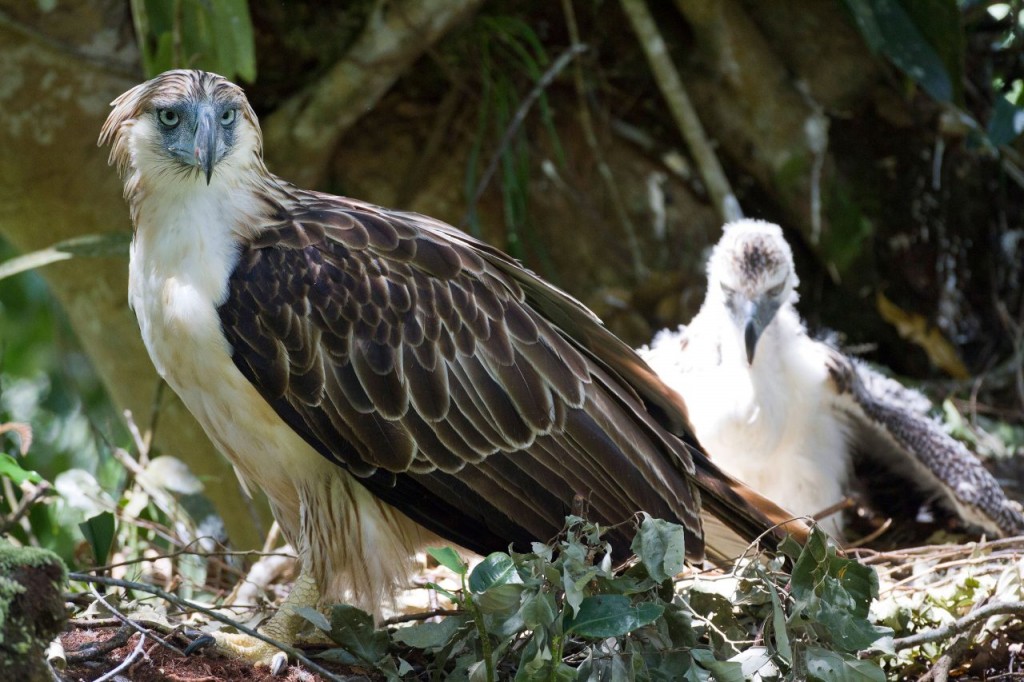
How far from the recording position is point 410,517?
133 inches

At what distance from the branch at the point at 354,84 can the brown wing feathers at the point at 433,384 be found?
1.94m

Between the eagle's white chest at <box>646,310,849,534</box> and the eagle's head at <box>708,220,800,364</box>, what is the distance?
0.33 feet

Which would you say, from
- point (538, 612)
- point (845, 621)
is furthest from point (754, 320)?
point (538, 612)

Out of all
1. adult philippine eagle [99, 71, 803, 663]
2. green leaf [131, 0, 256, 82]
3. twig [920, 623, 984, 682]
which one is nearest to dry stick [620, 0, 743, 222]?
green leaf [131, 0, 256, 82]

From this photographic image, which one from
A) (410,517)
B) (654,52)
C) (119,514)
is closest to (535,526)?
(410,517)

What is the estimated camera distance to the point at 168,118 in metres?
3.32

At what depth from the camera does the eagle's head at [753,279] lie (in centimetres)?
443

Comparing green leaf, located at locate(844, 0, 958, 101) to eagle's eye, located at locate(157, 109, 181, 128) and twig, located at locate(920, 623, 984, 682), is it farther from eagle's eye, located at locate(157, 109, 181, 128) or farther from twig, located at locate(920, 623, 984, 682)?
eagle's eye, located at locate(157, 109, 181, 128)

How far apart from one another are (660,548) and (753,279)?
1.81 meters

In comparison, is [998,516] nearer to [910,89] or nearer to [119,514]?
[910,89]

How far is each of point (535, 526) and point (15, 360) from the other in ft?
15.7

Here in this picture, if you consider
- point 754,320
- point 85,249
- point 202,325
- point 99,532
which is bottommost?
point 99,532

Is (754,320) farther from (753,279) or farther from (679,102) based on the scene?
(679,102)

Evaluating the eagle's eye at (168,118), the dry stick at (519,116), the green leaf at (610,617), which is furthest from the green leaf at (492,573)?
the dry stick at (519,116)
